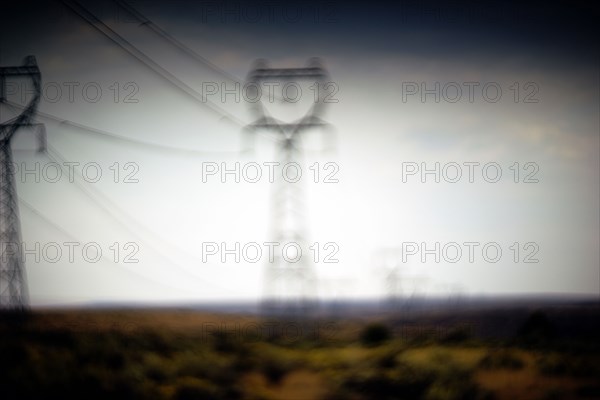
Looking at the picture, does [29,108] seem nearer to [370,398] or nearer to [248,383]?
[248,383]

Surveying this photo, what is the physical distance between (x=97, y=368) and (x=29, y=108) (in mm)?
10028

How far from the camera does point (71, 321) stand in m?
18.4

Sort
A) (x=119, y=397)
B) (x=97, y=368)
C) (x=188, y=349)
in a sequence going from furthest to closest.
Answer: (x=188, y=349) → (x=97, y=368) → (x=119, y=397)

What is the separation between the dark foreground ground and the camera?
12.9 metres

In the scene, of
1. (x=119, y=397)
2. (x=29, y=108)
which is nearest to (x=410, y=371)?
(x=119, y=397)

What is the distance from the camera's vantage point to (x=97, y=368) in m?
13.3

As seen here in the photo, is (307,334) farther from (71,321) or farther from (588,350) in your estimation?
(588,350)

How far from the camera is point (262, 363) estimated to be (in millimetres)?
14891

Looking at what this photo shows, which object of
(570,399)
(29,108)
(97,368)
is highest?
(29,108)

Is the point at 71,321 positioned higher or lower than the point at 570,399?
higher

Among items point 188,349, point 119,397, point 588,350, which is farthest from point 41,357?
point 588,350

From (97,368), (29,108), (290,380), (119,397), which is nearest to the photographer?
(119,397)

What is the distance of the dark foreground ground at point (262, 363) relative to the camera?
1291 centimetres

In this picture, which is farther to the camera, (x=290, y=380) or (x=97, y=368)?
(x=290, y=380)
